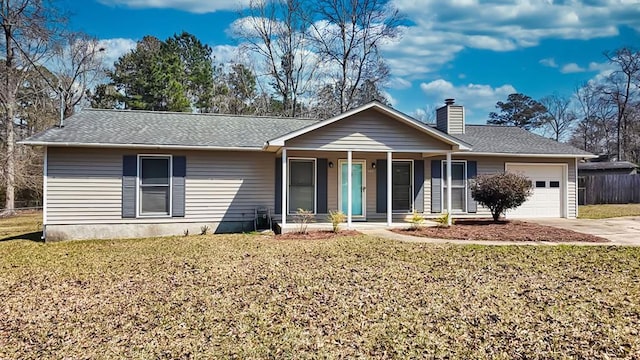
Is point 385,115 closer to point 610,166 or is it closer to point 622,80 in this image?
point 610,166

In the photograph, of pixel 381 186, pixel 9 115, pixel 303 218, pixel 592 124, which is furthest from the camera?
pixel 592 124

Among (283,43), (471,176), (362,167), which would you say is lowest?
(471,176)

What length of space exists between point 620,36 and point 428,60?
Answer: 17441 millimetres

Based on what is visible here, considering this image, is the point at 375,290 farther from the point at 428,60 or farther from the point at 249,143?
the point at 428,60

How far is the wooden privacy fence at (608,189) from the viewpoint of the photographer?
21141 millimetres

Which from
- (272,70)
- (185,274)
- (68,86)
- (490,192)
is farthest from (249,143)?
(68,86)

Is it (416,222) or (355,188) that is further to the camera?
(355,188)

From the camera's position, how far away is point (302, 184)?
1233 cm

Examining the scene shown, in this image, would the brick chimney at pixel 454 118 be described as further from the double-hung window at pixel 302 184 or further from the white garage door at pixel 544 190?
the double-hung window at pixel 302 184

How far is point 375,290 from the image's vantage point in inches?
218

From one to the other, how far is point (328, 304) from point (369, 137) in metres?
6.59

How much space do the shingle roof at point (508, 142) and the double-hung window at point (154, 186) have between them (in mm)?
9336

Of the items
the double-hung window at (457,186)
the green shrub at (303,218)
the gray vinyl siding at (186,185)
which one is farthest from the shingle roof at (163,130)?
the double-hung window at (457,186)

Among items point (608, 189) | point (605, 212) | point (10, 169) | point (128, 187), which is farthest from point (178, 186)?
point (608, 189)
